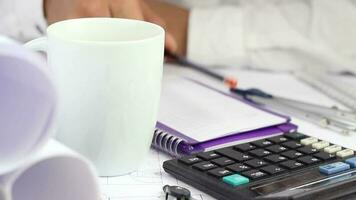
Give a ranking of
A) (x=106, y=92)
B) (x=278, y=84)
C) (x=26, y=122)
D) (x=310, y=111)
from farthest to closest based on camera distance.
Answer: (x=278, y=84)
(x=310, y=111)
(x=106, y=92)
(x=26, y=122)

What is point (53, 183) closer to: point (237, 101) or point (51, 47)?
point (51, 47)

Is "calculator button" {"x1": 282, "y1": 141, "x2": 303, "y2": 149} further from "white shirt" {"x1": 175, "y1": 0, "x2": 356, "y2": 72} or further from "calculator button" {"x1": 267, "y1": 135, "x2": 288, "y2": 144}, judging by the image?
"white shirt" {"x1": 175, "y1": 0, "x2": 356, "y2": 72}

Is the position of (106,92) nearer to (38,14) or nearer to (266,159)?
(266,159)

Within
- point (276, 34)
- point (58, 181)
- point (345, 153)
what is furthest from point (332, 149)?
point (276, 34)

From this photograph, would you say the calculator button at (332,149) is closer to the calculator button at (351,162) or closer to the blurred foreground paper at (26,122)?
the calculator button at (351,162)

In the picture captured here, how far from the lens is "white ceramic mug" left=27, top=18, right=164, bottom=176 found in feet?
1.44

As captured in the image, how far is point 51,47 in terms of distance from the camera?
17.9 inches

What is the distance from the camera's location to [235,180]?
45 centimetres

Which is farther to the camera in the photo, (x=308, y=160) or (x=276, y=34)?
(x=276, y=34)

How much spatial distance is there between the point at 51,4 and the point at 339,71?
37 cm

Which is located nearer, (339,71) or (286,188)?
Answer: (286,188)

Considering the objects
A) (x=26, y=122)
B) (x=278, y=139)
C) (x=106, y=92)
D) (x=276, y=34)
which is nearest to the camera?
(x=26, y=122)

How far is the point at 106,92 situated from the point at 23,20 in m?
0.40

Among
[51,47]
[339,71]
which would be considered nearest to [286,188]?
[51,47]
